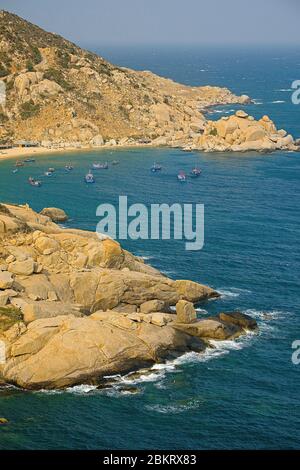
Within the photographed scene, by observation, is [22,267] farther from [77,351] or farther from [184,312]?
[184,312]

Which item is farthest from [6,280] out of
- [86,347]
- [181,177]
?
[181,177]

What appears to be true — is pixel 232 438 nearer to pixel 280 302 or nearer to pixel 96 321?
pixel 96 321

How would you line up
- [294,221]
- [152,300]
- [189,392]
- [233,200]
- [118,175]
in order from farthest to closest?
[118,175] → [233,200] → [294,221] → [152,300] → [189,392]

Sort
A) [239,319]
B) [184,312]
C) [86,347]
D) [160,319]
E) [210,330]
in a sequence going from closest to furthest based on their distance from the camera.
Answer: [86,347] < [160,319] < [210,330] < [184,312] < [239,319]

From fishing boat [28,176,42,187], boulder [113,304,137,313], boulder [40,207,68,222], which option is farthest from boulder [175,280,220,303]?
fishing boat [28,176,42,187]

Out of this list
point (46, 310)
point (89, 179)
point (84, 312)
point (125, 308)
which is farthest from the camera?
point (89, 179)

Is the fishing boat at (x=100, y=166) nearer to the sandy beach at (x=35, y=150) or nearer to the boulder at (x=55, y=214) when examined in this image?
the sandy beach at (x=35, y=150)
